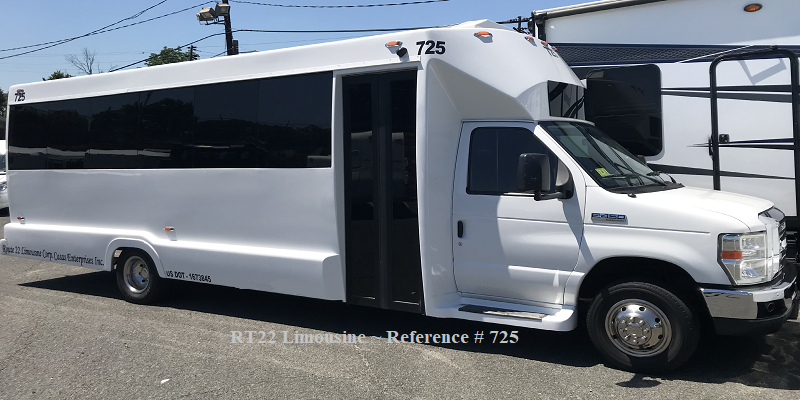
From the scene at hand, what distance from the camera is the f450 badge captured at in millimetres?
5180

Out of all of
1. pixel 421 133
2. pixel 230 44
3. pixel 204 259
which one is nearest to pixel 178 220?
pixel 204 259

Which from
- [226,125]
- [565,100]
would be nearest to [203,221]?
[226,125]

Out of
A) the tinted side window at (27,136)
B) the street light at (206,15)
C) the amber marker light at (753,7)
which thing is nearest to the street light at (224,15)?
the street light at (206,15)

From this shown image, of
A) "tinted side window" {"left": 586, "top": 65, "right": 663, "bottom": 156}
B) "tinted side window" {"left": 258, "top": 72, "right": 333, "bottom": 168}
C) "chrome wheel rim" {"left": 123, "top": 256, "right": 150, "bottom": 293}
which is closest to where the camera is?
"tinted side window" {"left": 258, "top": 72, "right": 333, "bottom": 168}

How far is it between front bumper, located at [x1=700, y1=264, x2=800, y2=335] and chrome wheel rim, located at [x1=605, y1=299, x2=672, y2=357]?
0.37 metres

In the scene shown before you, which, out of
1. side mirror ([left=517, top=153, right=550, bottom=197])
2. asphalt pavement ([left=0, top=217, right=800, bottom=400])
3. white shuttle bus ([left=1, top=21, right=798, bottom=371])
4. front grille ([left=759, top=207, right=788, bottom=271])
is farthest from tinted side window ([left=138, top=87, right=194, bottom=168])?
front grille ([left=759, top=207, right=788, bottom=271])

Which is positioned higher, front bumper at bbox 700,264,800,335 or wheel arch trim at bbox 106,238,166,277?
wheel arch trim at bbox 106,238,166,277

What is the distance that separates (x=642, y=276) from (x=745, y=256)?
762 millimetres

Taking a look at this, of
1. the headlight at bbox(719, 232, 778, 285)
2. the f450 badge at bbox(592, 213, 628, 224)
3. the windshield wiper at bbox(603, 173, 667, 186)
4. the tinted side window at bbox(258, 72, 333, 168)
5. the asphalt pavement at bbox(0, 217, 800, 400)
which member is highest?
the tinted side window at bbox(258, 72, 333, 168)

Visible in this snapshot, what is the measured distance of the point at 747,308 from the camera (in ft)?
15.8

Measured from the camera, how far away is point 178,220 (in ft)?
A: 24.8

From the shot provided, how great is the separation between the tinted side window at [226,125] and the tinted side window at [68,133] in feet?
6.49

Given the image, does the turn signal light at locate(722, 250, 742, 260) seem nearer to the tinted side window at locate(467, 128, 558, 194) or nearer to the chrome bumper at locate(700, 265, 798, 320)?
the chrome bumper at locate(700, 265, 798, 320)

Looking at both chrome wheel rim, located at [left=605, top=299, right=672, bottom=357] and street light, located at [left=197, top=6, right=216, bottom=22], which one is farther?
street light, located at [left=197, top=6, right=216, bottom=22]
